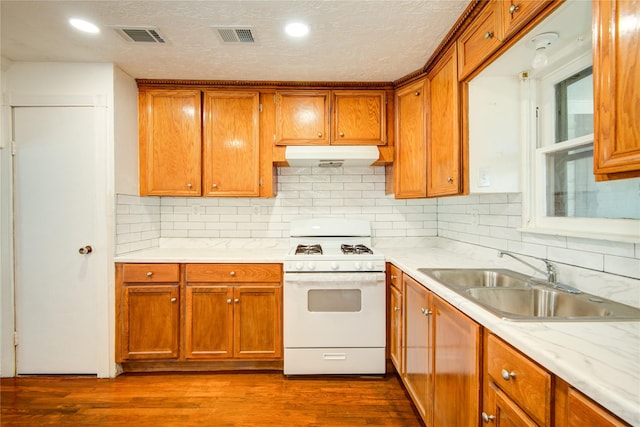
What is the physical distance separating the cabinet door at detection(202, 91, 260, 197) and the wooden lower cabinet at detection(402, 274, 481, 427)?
1.62 m

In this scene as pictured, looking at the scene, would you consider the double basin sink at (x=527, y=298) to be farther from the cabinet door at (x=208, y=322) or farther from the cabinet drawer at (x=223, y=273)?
the cabinet door at (x=208, y=322)

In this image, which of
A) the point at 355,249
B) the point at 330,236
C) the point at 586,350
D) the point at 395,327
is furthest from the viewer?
the point at 330,236

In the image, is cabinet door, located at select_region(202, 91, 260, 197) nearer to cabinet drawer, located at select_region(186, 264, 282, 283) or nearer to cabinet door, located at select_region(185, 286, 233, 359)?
cabinet drawer, located at select_region(186, 264, 282, 283)

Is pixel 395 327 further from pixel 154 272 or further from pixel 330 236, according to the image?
pixel 154 272

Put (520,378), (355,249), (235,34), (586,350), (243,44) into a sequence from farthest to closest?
(355,249) < (243,44) < (235,34) < (520,378) < (586,350)

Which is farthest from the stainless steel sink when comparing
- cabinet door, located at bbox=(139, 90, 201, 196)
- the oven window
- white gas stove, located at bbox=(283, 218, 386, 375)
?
cabinet door, located at bbox=(139, 90, 201, 196)

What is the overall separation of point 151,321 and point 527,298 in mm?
2503

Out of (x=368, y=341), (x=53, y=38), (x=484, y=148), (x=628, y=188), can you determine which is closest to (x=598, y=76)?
(x=628, y=188)

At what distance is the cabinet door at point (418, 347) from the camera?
1.61 metres

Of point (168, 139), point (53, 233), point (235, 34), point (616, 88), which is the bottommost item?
point (53, 233)

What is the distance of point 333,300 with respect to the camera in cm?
229

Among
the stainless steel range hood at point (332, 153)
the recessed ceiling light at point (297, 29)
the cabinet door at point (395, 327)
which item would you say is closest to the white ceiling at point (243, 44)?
the recessed ceiling light at point (297, 29)

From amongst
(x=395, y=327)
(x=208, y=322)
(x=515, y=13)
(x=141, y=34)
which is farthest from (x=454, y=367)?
(x=141, y=34)

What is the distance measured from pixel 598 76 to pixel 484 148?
94cm
